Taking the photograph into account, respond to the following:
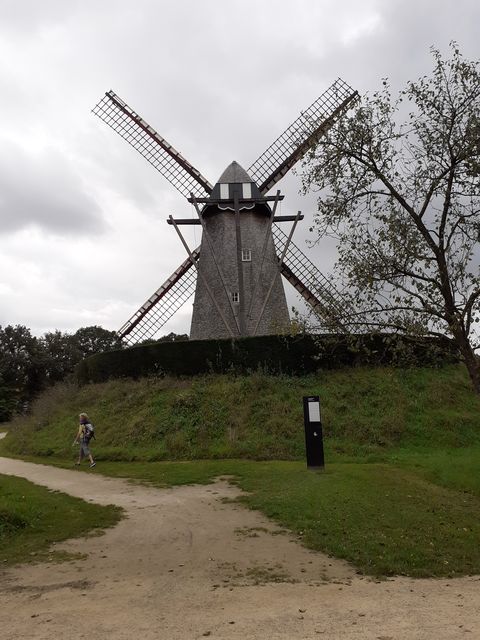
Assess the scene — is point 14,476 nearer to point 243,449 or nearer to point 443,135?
point 243,449

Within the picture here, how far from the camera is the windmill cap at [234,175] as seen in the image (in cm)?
3039

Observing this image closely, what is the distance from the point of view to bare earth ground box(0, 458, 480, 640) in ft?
15.5

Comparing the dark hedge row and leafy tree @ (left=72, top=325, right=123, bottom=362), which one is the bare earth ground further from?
leafy tree @ (left=72, top=325, right=123, bottom=362)

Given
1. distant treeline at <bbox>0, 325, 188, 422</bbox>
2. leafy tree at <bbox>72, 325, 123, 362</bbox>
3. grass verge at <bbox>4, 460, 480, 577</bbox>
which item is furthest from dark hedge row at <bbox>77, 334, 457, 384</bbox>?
leafy tree at <bbox>72, 325, 123, 362</bbox>

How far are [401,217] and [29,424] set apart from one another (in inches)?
905

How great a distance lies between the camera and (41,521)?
9211 mm

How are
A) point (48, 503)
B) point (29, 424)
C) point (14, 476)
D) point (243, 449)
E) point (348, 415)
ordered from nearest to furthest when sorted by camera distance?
point (48, 503) < point (14, 476) < point (243, 449) < point (348, 415) < point (29, 424)

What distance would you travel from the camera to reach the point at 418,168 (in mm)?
10328

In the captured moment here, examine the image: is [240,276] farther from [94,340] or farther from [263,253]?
[94,340]

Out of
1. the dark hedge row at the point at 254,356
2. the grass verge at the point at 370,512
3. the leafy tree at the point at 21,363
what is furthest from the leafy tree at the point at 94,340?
the grass verge at the point at 370,512

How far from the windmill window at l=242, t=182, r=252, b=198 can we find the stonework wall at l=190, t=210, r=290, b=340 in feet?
3.03

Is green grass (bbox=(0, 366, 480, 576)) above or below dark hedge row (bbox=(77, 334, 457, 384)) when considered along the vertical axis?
below

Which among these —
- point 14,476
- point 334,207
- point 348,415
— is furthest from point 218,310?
point 334,207

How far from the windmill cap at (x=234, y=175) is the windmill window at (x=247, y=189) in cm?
46
